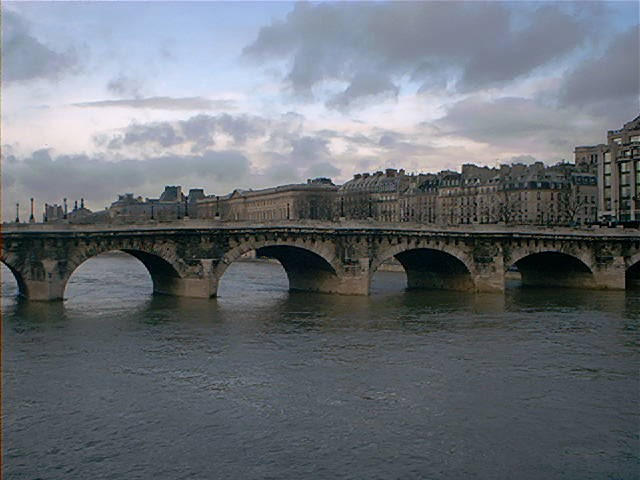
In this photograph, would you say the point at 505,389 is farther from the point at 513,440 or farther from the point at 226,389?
the point at 226,389

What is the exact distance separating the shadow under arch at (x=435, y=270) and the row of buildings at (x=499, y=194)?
60.7 ft

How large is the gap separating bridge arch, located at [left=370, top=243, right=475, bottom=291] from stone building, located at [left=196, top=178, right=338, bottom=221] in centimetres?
5670

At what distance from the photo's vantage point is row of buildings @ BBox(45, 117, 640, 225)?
8525cm

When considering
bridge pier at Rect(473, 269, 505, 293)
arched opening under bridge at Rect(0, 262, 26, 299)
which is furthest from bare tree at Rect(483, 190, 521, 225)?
arched opening under bridge at Rect(0, 262, 26, 299)

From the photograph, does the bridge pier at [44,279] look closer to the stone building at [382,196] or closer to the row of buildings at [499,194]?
the row of buildings at [499,194]

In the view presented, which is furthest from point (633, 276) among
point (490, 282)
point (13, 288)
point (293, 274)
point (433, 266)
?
point (13, 288)

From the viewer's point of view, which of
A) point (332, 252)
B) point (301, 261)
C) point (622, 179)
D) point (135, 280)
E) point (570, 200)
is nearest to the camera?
point (332, 252)

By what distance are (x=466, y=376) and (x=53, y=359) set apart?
15363 mm

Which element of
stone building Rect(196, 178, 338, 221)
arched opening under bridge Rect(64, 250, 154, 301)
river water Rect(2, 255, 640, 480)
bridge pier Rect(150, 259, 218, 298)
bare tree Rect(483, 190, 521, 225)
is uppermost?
stone building Rect(196, 178, 338, 221)

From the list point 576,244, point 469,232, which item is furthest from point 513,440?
point 576,244

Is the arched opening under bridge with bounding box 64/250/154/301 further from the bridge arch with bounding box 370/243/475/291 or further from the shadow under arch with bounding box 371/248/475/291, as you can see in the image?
the shadow under arch with bounding box 371/248/475/291

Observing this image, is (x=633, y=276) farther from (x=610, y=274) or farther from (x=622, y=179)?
(x=622, y=179)

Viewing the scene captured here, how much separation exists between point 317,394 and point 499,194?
87.5m

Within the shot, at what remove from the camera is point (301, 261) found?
58.9 metres
